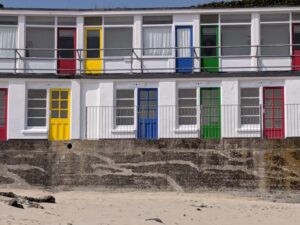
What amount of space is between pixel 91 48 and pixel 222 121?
7.33 metres

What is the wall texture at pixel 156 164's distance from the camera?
29.7 metres

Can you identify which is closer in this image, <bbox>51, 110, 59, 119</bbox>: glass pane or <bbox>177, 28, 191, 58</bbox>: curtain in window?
<bbox>51, 110, 59, 119</bbox>: glass pane

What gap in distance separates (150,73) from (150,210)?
9572 mm

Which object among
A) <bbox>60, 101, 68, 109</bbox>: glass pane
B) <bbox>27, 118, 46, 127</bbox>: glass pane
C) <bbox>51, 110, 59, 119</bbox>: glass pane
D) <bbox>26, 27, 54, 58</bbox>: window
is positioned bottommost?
<bbox>27, 118, 46, 127</bbox>: glass pane

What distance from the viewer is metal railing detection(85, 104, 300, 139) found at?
1283 inches

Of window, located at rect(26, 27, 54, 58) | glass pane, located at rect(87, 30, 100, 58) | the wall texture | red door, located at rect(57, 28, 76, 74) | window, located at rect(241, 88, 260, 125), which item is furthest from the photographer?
glass pane, located at rect(87, 30, 100, 58)

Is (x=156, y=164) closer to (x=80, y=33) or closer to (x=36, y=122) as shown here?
(x=36, y=122)

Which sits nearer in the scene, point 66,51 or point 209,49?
point 209,49

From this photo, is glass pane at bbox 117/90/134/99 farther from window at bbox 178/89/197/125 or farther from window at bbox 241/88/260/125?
window at bbox 241/88/260/125

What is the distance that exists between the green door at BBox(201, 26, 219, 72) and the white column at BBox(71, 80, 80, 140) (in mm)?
5932

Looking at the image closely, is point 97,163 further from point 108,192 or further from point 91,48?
point 91,48

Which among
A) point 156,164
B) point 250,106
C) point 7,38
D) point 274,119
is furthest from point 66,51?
point 274,119

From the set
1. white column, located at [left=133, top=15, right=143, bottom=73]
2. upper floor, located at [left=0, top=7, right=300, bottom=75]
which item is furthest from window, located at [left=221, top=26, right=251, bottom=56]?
white column, located at [left=133, top=15, right=143, bottom=73]

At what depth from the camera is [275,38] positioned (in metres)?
34.6
